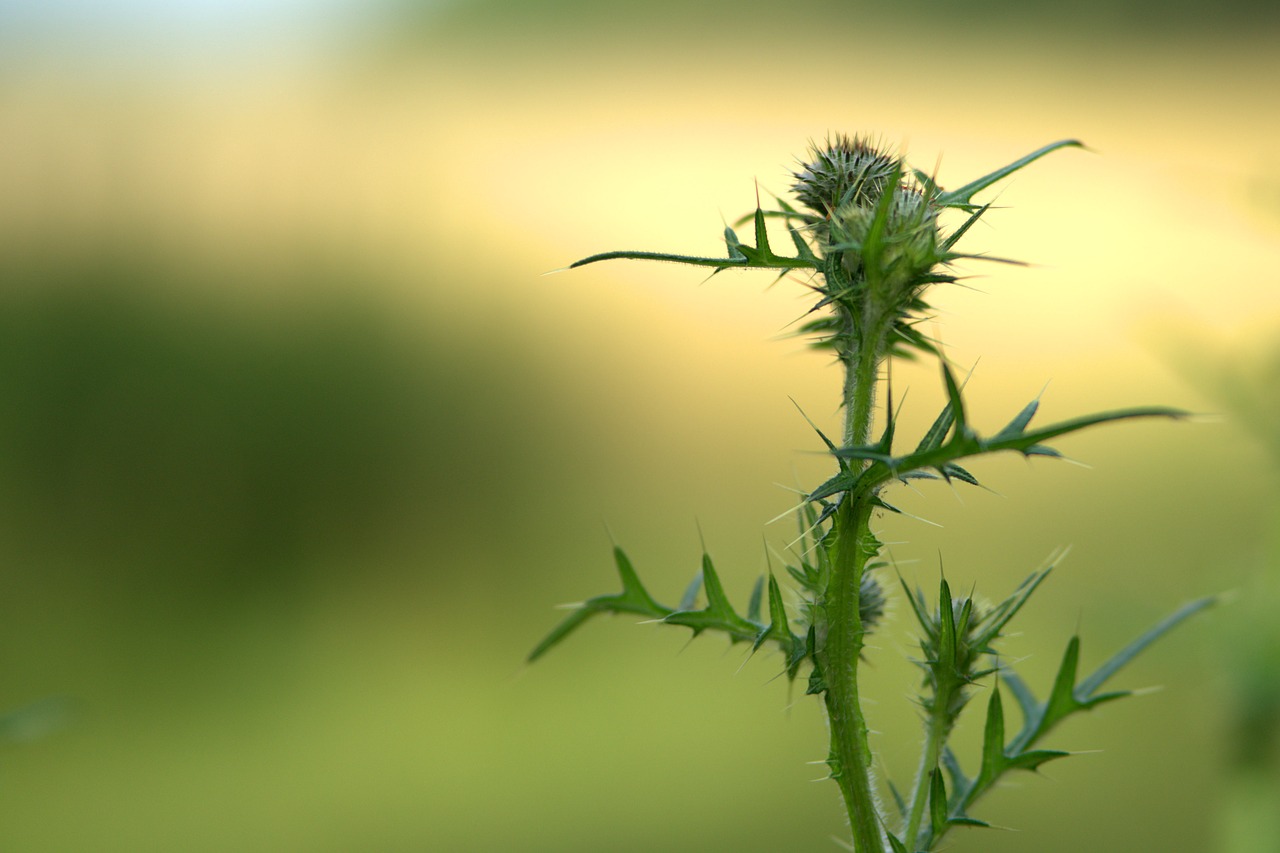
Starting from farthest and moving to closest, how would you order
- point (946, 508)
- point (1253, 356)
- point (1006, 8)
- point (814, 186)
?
point (1006, 8) < point (946, 508) < point (1253, 356) < point (814, 186)

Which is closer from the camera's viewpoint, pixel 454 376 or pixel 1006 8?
pixel 454 376

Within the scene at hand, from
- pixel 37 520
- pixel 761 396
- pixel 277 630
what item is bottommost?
pixel 277 630

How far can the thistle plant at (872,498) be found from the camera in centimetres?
67

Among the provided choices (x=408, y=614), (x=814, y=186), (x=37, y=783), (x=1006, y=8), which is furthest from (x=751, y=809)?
(x=1006, y=8)

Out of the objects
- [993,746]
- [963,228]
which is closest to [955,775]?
[993,746]

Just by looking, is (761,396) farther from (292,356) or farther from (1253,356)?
(1253,356)

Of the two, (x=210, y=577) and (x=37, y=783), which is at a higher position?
(x=210, y=577)

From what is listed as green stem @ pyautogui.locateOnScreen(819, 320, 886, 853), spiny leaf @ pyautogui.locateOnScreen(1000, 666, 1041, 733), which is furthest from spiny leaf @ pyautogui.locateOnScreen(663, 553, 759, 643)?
spiny leaf @ pyautogui.locateOnScreen(1000, 666, 1041, 733)

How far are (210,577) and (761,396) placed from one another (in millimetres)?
3095

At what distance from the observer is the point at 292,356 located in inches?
211

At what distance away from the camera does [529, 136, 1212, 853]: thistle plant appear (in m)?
0.67

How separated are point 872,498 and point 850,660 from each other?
0.33ft

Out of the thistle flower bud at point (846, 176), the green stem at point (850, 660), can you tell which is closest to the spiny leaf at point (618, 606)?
the green stem at point (850, 660)

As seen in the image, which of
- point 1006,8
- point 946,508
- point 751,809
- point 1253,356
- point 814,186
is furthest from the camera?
point 1006,8
